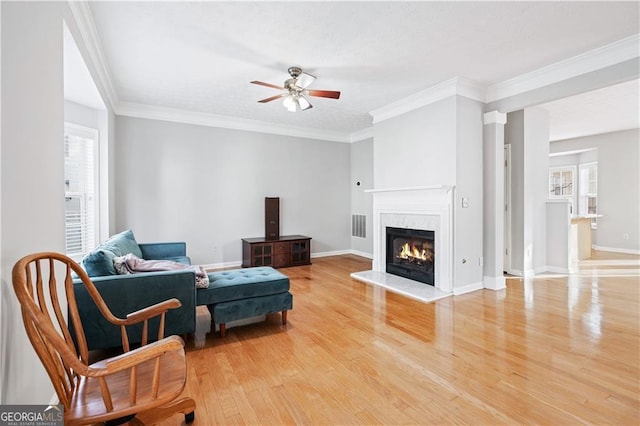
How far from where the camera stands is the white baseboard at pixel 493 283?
419 cm

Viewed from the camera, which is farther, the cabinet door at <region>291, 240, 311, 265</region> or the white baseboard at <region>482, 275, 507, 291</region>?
the cabinet door at <region>291, 240, 311, 265</region>

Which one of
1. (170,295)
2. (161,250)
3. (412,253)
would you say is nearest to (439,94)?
(412,253)

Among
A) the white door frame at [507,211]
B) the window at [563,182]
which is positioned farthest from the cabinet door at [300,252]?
the window at [563,182]

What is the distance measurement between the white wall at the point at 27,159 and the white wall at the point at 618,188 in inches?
390

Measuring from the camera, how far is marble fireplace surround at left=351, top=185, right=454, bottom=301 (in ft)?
13.2

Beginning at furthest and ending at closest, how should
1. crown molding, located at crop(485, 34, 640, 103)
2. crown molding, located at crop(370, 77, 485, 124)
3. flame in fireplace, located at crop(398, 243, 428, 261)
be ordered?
flame in fireplace, located at crop(398, 243, 428, 261) → crown molding, located at crop(370, 77, 485, 124) → crown molding, located at crop(485, 34, 640, 103)

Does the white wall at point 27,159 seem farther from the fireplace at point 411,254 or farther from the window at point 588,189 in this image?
the window at point 588,189

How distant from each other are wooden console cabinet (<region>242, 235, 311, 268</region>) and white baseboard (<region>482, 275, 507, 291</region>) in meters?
3.12

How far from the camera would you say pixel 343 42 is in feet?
9.73

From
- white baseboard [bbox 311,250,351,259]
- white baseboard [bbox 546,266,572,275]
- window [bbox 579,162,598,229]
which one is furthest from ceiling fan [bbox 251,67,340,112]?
window [bbox 579,162,598,229]

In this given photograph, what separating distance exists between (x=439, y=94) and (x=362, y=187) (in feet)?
9.80

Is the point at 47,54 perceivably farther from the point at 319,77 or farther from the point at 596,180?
the point at 596,180

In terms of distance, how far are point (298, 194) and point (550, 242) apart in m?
4.76

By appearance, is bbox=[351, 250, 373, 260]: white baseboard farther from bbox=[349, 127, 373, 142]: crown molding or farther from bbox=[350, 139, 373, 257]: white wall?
bbox=[349, 127, 373, 142]: crown molding
